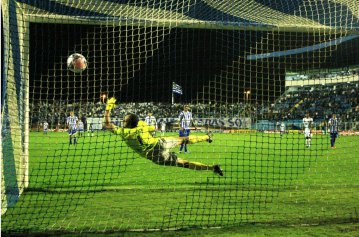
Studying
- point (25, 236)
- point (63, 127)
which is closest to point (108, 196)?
point (25, 236)

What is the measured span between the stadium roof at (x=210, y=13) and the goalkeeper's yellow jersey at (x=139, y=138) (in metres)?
1.80

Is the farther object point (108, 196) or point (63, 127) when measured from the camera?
point (63, 127)

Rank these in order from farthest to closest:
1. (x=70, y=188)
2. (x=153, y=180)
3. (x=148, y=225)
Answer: (x=153, y=180) < (x=70, y=188) < (x=148, y=225)

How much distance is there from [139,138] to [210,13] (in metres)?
2.66

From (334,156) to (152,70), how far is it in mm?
14010

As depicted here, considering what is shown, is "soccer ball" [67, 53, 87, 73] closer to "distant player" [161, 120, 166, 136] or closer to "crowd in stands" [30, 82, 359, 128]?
"distant player" [161, 120, 166, 136]

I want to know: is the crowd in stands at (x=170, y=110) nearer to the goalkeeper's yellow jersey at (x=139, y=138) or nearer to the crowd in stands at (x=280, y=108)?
the crowd in stands at (x=280, y=108)

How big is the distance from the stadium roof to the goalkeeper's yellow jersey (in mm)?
1797

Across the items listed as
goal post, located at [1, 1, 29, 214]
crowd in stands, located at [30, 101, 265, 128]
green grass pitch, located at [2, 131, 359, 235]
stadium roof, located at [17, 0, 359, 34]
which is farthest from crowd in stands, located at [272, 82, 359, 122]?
goal post, located at [1, 1, 29, 214]

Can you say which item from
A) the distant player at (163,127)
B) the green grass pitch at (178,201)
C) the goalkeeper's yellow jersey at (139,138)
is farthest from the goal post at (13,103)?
the distant player at (163,127)

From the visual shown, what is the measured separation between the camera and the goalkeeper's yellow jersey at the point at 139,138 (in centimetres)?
726

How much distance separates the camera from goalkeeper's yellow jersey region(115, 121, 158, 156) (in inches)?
286

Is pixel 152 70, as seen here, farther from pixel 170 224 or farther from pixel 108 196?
pixel 170 224

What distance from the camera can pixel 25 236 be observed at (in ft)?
16.5
